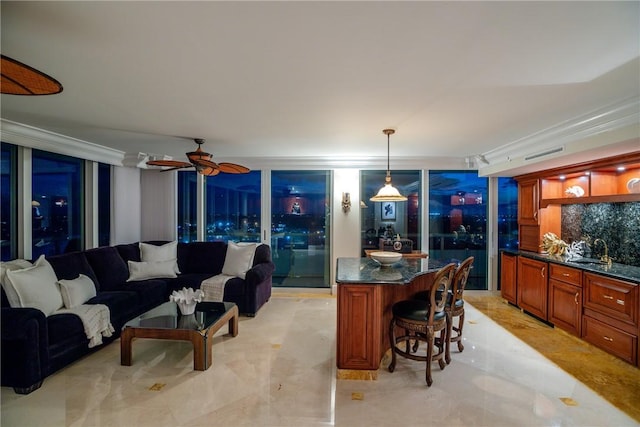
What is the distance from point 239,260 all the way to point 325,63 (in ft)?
11.1

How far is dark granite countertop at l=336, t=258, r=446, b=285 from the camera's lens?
270 centimetres

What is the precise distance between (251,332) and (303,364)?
1.01 metres

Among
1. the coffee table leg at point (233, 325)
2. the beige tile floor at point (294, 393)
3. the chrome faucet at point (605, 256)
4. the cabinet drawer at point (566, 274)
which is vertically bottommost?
the beige tile floor at point (294, 393)

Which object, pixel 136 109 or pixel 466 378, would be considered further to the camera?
pixel 136 109

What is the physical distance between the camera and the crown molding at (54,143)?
11.2 ft

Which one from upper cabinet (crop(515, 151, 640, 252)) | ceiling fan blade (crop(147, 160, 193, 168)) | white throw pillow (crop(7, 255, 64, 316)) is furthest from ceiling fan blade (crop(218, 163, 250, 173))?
upper cabinet (crop(515, 151, 640, 252))

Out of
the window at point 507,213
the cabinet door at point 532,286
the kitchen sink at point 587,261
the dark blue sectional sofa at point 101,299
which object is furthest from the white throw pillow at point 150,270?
the window at point 507,213

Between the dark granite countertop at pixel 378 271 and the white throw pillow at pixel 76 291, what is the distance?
2.65 m

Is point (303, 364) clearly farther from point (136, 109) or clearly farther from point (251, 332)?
point (136, 109)

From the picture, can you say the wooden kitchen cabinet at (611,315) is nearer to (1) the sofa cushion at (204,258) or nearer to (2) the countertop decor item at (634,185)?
(2) the countertop decor item at (634,185)

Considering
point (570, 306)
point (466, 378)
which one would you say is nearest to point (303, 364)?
point (466, 378)

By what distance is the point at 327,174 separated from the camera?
18.9ft

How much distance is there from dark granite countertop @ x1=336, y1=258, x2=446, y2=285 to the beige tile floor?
85 centimetres

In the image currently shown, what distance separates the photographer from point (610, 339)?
10.2ft
